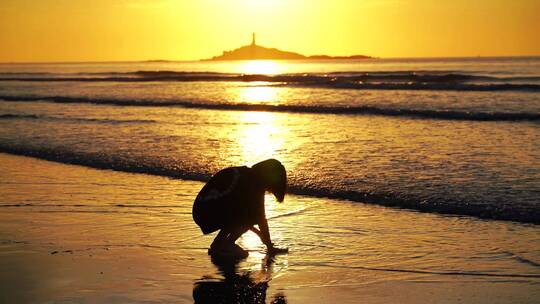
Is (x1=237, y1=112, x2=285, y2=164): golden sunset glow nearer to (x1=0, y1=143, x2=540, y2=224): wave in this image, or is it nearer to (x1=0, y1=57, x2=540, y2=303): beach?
(x1=0, y1=57, x2=540, y2=303): beach

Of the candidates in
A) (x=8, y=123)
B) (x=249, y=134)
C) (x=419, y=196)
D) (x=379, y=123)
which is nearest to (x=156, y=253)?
(x=419, y=196)

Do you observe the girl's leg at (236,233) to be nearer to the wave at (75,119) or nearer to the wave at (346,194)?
the wave at (346,194)

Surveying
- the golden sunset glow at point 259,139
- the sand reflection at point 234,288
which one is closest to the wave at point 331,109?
the golden sunset glow at point 259,139

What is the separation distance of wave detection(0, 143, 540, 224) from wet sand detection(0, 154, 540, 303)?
0.33 meters

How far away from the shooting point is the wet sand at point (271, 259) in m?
6.20

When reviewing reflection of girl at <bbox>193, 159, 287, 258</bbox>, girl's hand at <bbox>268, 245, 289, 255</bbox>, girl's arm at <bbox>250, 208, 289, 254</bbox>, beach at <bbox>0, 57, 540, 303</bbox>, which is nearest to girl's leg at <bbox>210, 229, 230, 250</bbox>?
reflection of girl at <bbox>193, 159, 287, 258</bbox>

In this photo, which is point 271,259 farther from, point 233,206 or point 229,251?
point 233,206

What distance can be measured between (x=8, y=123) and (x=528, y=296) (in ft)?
66.9

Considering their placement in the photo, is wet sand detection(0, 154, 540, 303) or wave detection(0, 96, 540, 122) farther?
wave detection(0, 96, 540, 122)

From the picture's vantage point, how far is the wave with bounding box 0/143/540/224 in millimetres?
9211

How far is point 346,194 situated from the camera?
10633 millimetres

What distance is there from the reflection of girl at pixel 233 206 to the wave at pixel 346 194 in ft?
9.86

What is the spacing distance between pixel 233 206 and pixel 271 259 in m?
0.67

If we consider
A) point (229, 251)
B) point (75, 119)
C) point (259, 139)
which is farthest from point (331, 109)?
point (229, 251)
